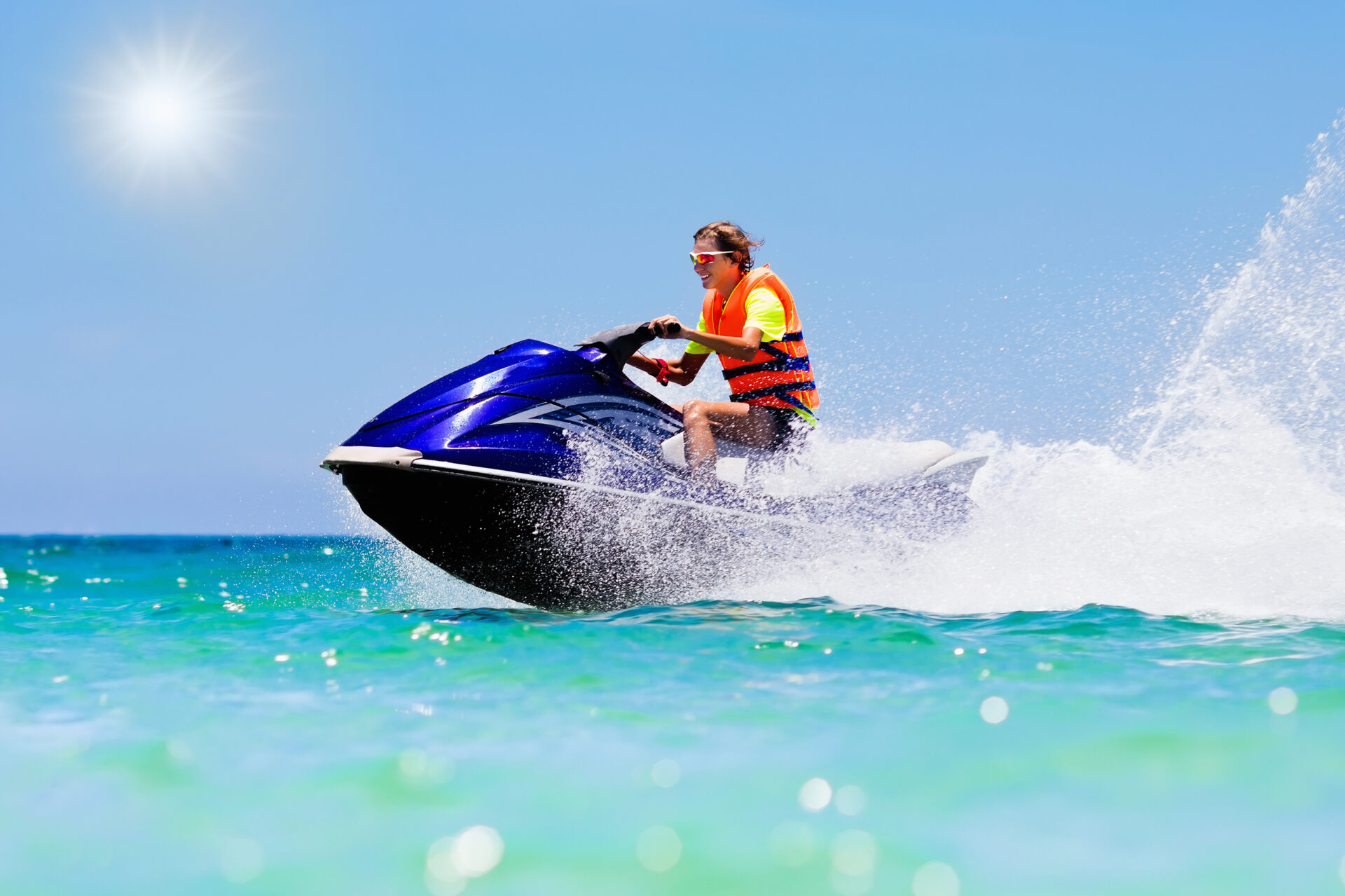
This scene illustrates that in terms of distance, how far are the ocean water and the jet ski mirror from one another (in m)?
1.22

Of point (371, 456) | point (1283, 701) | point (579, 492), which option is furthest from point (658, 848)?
point (371, 456)

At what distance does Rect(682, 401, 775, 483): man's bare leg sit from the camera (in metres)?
4.48

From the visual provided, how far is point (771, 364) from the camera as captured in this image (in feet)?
15.1

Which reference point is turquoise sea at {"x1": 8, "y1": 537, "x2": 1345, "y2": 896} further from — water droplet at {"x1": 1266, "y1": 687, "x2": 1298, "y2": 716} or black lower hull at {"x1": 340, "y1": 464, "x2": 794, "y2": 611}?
black lower hull at {"x1": 340, "y1": 464, "x2": 794, "y2": 611}

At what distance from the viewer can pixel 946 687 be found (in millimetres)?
2672

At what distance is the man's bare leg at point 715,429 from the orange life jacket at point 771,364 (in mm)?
80

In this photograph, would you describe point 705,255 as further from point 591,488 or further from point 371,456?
point 371,456

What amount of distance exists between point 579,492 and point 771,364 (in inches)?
43.6

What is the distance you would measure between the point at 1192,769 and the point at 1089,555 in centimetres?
317

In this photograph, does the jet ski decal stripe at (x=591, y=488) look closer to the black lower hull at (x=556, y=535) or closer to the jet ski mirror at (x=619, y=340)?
the black lower hull at (x=556, y=535)

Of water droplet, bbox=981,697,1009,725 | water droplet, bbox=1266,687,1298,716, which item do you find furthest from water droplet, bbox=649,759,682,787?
water droplet, bbox=1266,687,1298,716

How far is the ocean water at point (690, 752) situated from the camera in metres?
1.66

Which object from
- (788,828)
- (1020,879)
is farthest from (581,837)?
(1020,879)

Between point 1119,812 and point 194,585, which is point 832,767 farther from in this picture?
point 194,585
